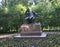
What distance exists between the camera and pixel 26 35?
10781mm

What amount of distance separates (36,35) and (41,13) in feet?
17.1

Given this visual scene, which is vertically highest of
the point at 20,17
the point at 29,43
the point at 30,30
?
the point at 20,17

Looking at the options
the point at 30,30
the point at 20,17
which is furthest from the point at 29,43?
the point at 20,17

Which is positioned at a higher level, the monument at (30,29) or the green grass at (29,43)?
the monument at (30,29)

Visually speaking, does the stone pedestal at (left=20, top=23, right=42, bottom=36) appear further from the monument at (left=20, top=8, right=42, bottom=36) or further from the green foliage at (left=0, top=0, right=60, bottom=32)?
the green foliage at (left=0, top=0, right=60, bottom=32)

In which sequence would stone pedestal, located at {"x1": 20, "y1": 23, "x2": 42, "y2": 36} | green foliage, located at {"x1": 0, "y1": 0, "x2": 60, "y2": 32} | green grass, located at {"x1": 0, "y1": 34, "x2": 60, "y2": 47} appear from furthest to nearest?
green foliage, located at {"x1": 0, "y1": 0, "x2": 60, "y2": 32} → stone pedestal, located at {"x1": 20, "y1": 23, "x2": 42, "y2": 36} → green grass, located at {"x1": 0, "y1": 34, "x2": 60, "y2": 47}

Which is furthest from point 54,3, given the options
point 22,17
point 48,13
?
point 22,17

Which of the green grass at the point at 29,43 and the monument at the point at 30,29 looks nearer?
the green grass at the point at 29,43

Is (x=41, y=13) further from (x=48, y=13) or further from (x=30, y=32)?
(x=30, y=32)

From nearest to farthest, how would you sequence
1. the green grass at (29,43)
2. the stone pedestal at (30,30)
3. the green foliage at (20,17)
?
the green grass at (29,43)
the stone pedestal at (30,30)
the green foliage at (20,17)

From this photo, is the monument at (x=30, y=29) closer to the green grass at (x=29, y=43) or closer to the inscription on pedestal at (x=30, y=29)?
the inscription on pedestal at (x=30, y=29)

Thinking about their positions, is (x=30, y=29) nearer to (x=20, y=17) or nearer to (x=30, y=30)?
(x=30, y=30)

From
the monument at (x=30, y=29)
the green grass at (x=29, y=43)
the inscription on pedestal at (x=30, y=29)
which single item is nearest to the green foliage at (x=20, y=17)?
the monument at (x=30, y=29)

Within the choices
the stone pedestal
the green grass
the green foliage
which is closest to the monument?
the stone pedestal
